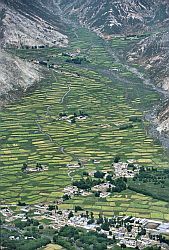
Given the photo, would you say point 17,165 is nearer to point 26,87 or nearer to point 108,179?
point 108,179

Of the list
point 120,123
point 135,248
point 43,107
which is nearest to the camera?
point 135,248

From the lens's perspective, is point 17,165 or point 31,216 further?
point 17,165

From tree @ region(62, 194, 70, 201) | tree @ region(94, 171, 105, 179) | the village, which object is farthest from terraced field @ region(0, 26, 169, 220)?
tree @ region(94, 171, 105, 179)

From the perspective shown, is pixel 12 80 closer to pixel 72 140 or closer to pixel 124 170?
pixel 72 140

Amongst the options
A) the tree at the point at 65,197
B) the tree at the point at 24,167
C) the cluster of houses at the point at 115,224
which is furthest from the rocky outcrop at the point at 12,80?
the cluster of houses at the point at 115,224

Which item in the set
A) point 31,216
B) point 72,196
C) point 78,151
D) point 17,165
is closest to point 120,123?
point 78,151

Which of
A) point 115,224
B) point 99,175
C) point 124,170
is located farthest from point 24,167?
point 115,224

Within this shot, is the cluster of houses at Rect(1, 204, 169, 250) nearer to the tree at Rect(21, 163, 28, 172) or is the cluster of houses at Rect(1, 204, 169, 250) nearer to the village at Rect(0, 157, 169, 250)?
the village at Rect(0, 157, 169, 250)

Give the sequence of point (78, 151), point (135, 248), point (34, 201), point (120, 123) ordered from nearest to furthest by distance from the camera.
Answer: point (135, 248)
point (34, 201)
point (78, 151)
point (120, 123)

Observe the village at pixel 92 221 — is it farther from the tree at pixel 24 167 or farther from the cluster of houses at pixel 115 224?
the tree at pixel 24 167
